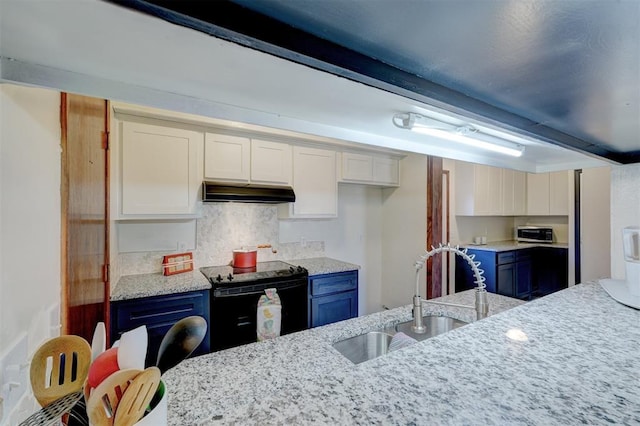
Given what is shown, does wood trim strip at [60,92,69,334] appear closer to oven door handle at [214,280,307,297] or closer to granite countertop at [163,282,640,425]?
granite countertop at [163,282,640,425]

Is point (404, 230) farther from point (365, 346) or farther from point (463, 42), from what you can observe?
point (463, 42)

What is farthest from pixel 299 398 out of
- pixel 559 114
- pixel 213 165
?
pixel 213 165

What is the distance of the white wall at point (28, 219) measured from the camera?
0.59 m

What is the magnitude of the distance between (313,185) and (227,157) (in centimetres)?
92

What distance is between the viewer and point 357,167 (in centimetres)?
317

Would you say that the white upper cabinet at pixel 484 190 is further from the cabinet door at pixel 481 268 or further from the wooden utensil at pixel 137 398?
the wooden utensil at pixel 137 398

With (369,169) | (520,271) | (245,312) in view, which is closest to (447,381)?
(245,312)

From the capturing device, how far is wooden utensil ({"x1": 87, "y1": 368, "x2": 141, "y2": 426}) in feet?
1.25

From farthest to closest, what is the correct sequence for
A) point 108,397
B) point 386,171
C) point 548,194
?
point 548,194 → point 386,171 → point 108,397

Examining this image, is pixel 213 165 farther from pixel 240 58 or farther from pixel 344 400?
pixel 344 400

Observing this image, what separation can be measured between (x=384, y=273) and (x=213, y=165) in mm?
2557

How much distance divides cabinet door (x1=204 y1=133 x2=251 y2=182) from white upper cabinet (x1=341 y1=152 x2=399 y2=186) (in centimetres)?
112

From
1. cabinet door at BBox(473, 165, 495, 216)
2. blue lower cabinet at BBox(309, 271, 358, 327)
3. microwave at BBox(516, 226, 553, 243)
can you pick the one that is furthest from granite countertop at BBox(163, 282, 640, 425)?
microwave at BBox(516, 226, 553, 243)

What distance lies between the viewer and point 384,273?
3.69 meters
